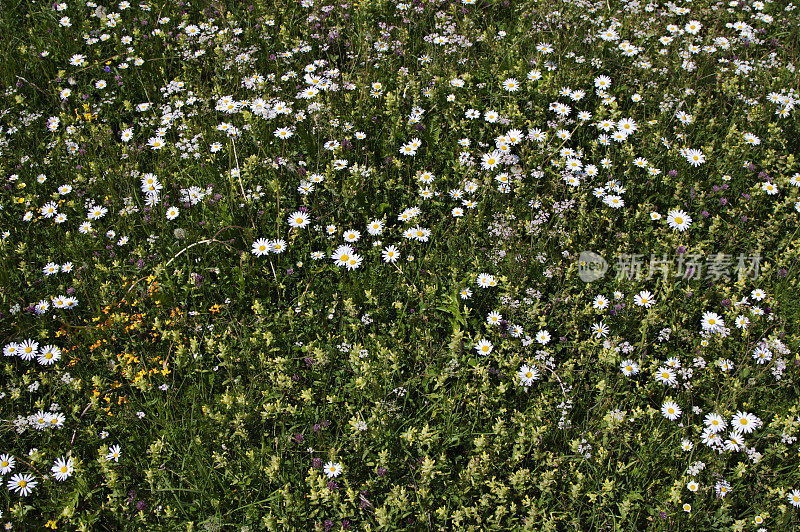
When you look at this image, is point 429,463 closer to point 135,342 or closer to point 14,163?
point 135,342

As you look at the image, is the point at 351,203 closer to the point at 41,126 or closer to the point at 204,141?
the point at 204,141

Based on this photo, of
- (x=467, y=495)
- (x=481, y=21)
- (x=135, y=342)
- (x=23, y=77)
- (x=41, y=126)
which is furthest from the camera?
(x=481, y=21)

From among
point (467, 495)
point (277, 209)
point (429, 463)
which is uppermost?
point (277, 209)

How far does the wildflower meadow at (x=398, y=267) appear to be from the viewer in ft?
9.60

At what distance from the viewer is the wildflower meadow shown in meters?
2.93

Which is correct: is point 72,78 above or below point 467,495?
above

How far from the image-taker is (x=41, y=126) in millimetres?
4676

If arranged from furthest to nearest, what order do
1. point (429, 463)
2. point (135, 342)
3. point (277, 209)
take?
point (277, 209)
point (135, 342)
point (429, 463)

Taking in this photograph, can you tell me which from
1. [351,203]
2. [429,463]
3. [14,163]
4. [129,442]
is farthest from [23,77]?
[429,463]

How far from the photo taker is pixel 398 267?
371cm

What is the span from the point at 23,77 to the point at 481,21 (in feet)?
13.5

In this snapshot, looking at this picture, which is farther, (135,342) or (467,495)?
(135,342)

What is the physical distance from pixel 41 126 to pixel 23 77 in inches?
27.0

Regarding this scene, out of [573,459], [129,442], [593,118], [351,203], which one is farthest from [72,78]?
[573,459]
